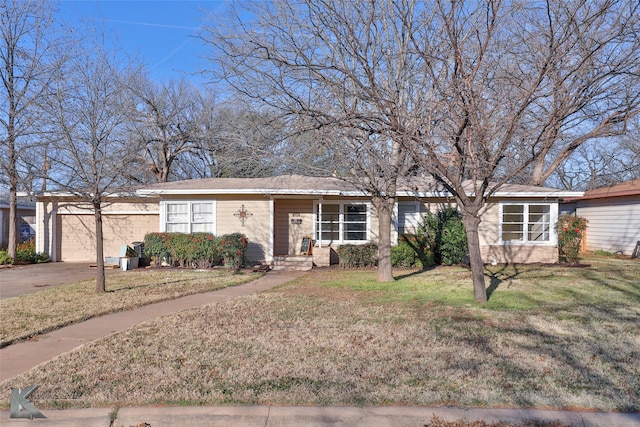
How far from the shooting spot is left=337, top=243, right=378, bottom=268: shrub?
1563 centimetres

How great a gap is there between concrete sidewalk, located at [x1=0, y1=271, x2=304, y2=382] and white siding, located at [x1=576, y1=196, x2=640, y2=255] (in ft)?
55.2

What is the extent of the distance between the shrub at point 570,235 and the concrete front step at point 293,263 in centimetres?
876

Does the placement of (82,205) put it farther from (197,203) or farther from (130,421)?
(130,421)

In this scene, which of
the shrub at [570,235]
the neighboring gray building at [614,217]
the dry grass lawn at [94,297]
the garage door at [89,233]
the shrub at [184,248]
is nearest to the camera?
the dry grass lawn at [94,297]

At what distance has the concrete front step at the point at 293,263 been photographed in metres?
15.8

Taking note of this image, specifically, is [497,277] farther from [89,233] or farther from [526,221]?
[89,233]

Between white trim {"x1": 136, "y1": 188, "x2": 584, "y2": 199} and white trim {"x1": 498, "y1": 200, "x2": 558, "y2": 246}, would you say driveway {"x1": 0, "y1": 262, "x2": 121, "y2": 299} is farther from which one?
white trim {"x1": 498, "y1": 200, "x2": 558, "y2": 246}

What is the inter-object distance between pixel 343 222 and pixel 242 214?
355 centimetres

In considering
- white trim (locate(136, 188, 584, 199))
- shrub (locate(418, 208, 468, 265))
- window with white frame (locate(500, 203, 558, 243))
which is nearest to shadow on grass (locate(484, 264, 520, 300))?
shrub (locate(418, 208, 468, 265))

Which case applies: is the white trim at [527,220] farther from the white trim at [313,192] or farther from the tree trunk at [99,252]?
the tree trunk at [99,252]

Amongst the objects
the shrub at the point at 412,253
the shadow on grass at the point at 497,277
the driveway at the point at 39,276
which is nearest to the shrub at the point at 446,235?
the shrub at the point at 412,253

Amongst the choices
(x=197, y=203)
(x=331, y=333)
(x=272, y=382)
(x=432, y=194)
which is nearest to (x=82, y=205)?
(x=197, y=203)

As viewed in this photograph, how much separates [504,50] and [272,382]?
296 inches

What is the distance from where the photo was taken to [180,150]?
28.4 m
